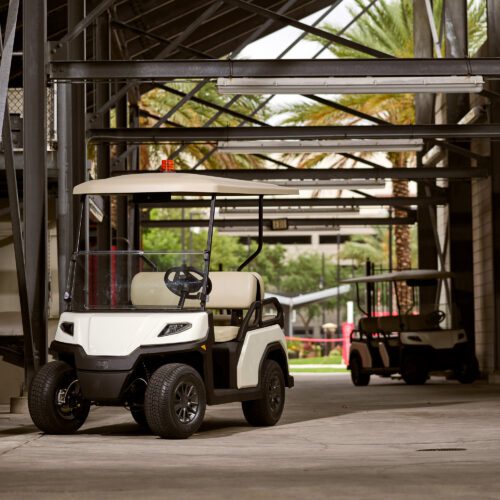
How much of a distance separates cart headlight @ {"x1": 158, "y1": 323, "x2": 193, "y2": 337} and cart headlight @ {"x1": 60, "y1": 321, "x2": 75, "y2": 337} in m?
0.75

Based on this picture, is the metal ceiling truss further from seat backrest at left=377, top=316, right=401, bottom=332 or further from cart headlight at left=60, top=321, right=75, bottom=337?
cart headlight at left=60, top=321, right=75, bottom=337

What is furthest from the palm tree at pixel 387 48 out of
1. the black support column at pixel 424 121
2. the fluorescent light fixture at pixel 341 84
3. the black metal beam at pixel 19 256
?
the black metal beam at pixel 19 256

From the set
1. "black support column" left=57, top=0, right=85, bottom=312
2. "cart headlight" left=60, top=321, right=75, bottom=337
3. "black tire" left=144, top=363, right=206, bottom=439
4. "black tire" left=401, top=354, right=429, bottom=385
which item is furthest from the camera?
"black tire" left=401, top=354, right=429, bottom=385

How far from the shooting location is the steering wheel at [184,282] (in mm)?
10109

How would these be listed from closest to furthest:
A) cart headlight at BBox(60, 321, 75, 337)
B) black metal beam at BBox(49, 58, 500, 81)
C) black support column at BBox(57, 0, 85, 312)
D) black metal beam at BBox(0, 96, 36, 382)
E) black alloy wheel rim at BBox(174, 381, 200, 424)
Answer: black alloy wheel rim at BBox(174, 381, 200, 424)
cart headlight at BBox(60, 321, 75, 337)
black metal beam at BBox(0, 96, 36, 382)
black metal beam at BBox(49, 58, 500, 81)
black support column at BBox(57, 0, 85, 312)

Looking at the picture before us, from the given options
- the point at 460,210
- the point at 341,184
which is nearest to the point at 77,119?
the point at 341,184

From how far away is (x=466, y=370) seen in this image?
20797mm

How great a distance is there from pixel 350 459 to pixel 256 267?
57627 millimetres

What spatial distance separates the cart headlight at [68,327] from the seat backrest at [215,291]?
2.17ft

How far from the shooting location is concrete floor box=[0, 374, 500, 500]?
6312 mm

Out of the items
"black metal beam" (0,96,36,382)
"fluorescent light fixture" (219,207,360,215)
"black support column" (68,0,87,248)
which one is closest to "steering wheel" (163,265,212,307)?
"black metal beam" (0,96,36,382)

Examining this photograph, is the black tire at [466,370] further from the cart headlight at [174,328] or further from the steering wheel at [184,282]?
the cart headlight at [174,328]

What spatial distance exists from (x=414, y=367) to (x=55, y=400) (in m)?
11.7

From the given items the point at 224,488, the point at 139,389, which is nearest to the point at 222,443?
the point at 139,389
